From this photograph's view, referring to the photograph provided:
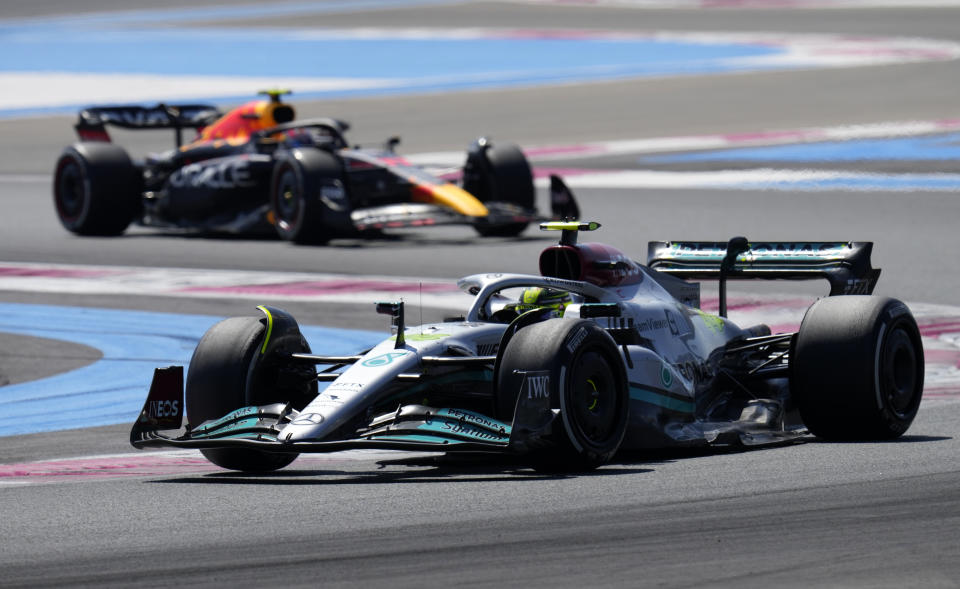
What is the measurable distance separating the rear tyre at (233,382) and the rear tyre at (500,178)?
12.0m

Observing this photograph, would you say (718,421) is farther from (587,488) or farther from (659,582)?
(659,582)

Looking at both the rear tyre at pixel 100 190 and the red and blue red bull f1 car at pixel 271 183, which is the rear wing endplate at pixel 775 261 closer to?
the red and blue red bull f1 car at pixel 271 183

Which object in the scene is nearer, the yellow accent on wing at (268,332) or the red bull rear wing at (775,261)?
the yellow accent on wing at (268,332)

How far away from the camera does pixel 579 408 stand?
8.38 meters

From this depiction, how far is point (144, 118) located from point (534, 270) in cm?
637

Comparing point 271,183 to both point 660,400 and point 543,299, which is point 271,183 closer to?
point 543,299

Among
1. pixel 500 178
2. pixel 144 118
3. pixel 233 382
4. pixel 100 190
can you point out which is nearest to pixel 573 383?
pixel 233 382

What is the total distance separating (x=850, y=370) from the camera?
912cm

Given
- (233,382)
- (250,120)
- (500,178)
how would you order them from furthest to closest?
(250,120), (500,178), (233,382)

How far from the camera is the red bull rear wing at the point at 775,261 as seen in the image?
34.2 feet

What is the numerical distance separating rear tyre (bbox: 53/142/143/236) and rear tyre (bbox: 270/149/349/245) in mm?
2550

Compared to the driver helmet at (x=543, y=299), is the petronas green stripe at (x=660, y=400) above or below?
below

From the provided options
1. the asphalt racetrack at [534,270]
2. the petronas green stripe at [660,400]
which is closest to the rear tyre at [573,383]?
the asphalt racetrack at [534,270]

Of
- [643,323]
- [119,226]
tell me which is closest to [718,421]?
[643,323]
